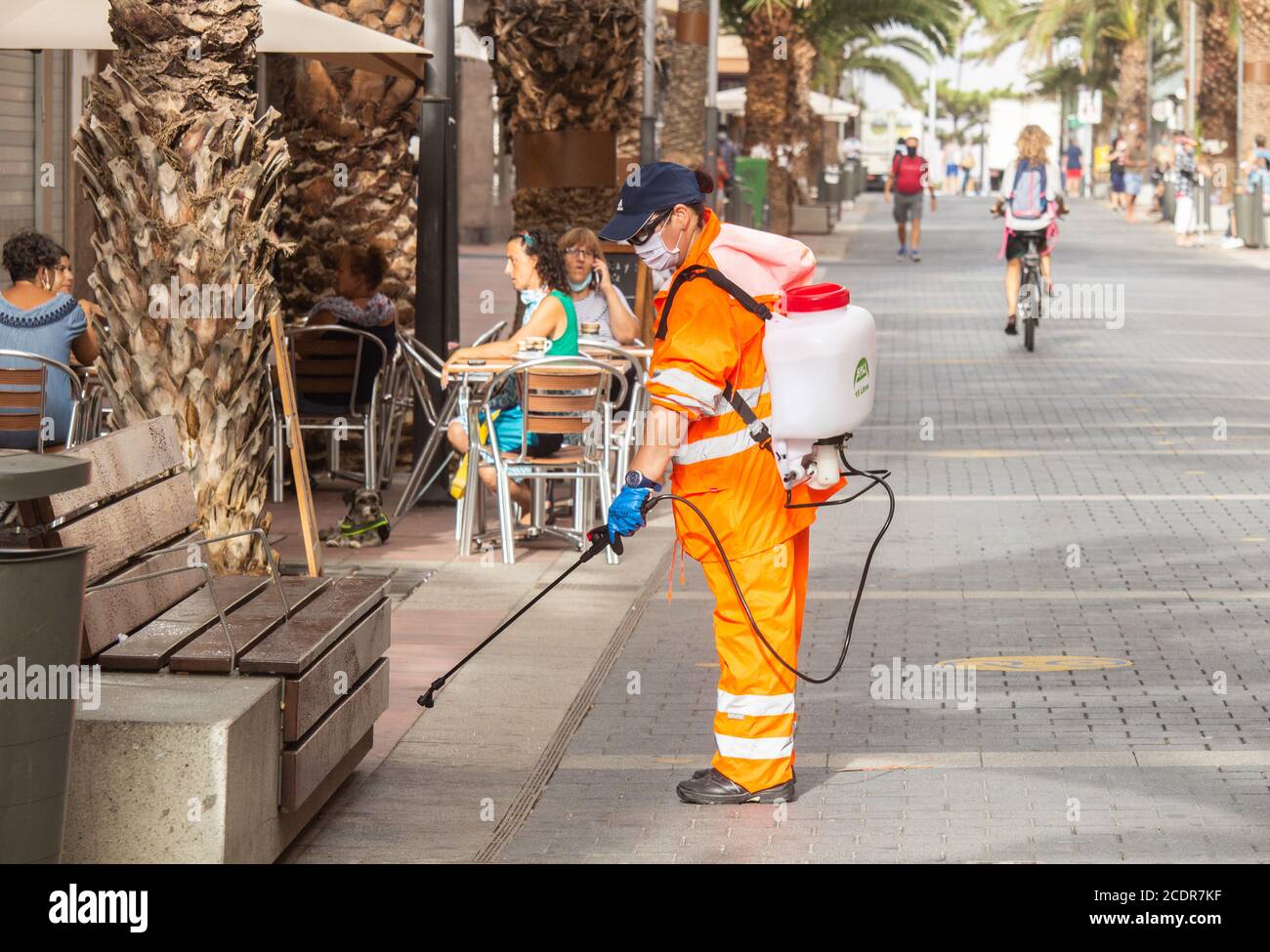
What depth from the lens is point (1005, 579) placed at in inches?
369

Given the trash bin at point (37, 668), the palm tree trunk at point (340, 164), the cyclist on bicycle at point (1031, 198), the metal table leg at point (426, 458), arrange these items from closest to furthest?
the trash bin at point (37, 668) → the metal table leg at point (426, 458) → the palm tree trunk at point (340, 164) → the cyclist on bicycle at point (1031, 198)

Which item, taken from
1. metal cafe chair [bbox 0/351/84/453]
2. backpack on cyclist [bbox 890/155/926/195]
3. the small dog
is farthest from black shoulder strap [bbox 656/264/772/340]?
backpack on cyclist [bbox 890/155/926/195]

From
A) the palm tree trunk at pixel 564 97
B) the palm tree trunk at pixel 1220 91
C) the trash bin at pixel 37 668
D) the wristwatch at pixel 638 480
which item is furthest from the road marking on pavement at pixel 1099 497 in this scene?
the palm tree trunk at pixel 1220 91

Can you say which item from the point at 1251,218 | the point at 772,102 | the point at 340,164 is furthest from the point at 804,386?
the point at 772,102

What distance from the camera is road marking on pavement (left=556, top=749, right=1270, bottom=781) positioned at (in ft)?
20.7

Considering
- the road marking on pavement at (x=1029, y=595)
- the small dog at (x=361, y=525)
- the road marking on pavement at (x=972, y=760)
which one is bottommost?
the road marking on pavement at (x=972, y=760)

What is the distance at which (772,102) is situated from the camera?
122 feet

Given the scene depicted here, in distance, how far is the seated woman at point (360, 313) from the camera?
1109 centimetres

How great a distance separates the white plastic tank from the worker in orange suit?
0.31ft

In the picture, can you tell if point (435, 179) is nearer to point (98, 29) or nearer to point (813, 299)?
point (98, 29)

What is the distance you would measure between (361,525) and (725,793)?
175 inches

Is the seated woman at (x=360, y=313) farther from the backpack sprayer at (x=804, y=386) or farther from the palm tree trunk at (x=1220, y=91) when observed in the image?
the palm tree trunk at (x=1220, y=91)

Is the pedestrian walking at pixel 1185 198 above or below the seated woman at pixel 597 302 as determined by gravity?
above

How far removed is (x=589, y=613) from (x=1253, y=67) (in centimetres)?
3349
